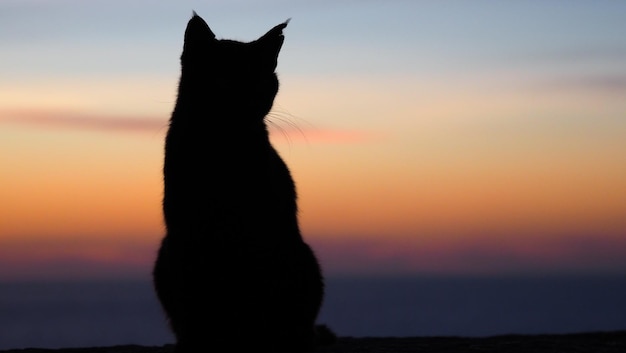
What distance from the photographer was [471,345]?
1354 cm

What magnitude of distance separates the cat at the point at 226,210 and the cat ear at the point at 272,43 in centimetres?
1

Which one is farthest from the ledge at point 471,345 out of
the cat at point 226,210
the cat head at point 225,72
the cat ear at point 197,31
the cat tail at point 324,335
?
the cat ear at point 197,31

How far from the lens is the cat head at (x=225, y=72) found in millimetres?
12750

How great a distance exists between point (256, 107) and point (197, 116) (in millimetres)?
627

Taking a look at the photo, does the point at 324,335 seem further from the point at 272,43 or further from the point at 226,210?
the point at 272,43

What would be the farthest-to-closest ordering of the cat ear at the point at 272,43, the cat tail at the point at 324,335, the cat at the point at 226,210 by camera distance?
1. the cat tail at the point at 324,335
2. the cat ear at the point at 272,43
3. the cat at the point at 226,210

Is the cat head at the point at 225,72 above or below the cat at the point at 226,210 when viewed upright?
above

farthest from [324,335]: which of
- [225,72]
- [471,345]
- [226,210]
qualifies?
[225,72]

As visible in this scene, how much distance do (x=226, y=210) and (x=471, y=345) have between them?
314cm

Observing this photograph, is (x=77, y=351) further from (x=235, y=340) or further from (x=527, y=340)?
(x=527, y=340)

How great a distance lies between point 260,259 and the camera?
12.8 meters

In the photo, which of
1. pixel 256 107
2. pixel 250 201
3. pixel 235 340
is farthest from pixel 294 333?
pixel 256 107

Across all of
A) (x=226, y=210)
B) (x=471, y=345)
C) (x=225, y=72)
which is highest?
(x=225, y=72)

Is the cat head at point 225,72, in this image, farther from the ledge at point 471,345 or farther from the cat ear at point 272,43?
the ledge at point 471,345
